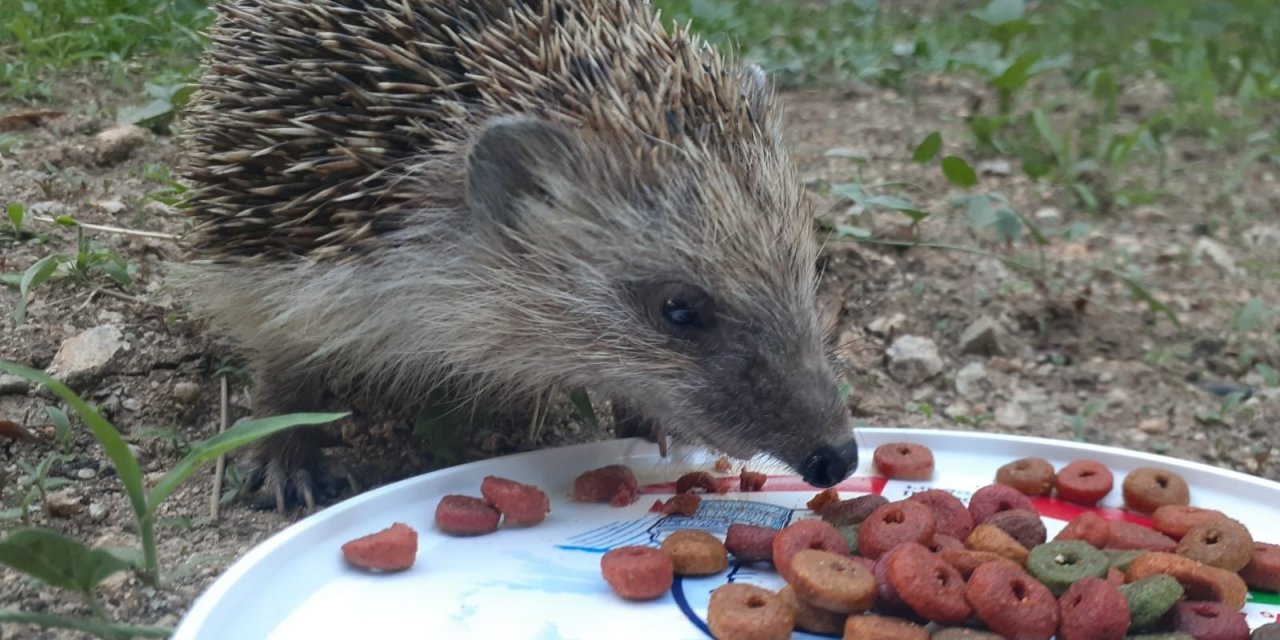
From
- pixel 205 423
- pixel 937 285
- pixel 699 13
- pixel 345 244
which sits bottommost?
pixel 205 423

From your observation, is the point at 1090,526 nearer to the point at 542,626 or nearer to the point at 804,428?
the point at 804,428

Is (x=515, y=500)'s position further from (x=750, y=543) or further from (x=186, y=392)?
(x=186, y=392)

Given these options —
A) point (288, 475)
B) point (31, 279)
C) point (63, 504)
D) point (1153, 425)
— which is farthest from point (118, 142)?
point (1153, 425)

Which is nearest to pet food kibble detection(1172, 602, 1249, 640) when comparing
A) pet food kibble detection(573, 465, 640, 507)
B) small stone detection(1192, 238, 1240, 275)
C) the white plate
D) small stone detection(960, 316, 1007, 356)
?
the white plate

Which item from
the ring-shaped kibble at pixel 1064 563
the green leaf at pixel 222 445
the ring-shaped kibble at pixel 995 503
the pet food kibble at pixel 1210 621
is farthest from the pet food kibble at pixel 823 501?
the green leaf at pixel 222 445

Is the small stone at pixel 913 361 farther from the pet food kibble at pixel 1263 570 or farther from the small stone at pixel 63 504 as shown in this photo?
the small stone at pixel 63 504

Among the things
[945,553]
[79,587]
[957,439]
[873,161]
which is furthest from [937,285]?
[79,587]

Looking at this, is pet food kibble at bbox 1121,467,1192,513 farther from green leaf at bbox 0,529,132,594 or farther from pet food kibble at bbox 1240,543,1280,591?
green leaf at bbox 0,529,132,594
